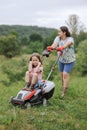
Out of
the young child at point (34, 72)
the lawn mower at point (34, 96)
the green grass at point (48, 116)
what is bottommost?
the green grass at point (48, 116)

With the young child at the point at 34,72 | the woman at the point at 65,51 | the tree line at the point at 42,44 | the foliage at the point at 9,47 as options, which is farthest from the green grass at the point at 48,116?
the foliage at the point at 9,47

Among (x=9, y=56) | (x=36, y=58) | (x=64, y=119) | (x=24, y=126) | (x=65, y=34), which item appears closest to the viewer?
(x=24, y=126)

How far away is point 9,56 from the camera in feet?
245

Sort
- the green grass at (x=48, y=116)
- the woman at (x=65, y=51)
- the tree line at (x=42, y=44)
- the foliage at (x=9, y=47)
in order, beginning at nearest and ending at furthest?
the green grass at (x=48, y=116)
the woman at (x=65, y=51)
the tree line at (x=42, y=44)
the foliage at (x=9, y=47)

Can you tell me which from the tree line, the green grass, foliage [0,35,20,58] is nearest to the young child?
the green grass

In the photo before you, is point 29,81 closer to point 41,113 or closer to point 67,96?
point 41,113

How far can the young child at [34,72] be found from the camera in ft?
26.9

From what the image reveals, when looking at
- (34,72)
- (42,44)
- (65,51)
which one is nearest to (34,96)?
(34,72)

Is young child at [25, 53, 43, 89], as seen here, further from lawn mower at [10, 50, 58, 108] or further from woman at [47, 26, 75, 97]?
woman at [47, 26, 75, 97]

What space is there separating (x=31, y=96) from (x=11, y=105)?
1.76ft

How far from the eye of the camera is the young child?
323 inches

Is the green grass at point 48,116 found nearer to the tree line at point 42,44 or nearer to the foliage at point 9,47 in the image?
the tree line at point 42,44

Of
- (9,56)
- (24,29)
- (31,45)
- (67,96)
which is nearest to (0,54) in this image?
(9,56)

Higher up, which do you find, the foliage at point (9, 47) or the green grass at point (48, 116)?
the green grass at point (48, 116)
